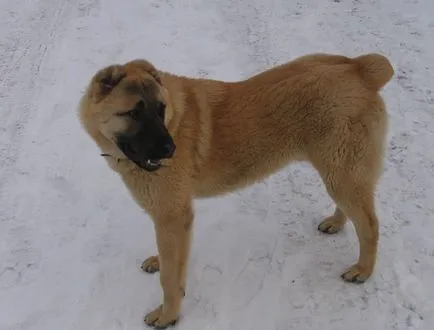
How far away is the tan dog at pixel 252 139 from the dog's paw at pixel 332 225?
0.51m

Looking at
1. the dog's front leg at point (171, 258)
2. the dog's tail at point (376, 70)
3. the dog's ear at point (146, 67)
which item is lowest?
the dog's front leg at point (171, 258)

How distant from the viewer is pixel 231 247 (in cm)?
444

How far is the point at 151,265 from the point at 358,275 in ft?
5.20

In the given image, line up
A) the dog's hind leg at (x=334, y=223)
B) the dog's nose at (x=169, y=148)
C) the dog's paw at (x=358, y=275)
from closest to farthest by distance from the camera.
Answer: the dog's nose at (x=169, y=148) < the dog's paw at (x=358, y=275) < the dog's hind leg at (x=334, y=223)

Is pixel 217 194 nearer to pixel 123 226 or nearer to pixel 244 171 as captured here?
pixel 244 171

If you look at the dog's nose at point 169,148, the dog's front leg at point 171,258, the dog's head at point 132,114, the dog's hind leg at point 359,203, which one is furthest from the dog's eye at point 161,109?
the dog's hind leg at point 359,203

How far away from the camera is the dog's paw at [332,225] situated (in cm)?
452

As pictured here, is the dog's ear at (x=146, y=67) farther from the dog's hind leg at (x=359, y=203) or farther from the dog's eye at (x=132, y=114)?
the dog's hind leg at (x=359, y=203)

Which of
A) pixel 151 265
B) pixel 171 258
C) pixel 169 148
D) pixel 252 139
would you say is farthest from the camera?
pixel 151 265

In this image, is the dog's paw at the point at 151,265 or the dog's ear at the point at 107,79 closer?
the dog's ear at the point at 107,79

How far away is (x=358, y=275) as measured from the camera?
408 centimetres

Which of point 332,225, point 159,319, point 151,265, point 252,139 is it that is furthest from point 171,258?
point 332,225

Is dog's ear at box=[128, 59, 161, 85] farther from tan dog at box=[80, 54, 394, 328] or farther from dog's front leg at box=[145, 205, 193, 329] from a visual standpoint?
dog's front leg at box=[145, 205, 193, 329]

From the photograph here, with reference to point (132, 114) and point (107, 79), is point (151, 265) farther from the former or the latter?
point (107, 79)
